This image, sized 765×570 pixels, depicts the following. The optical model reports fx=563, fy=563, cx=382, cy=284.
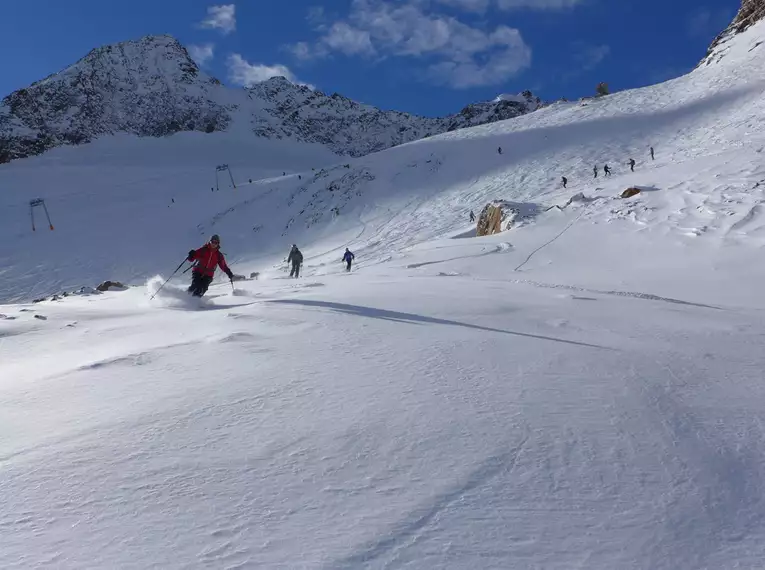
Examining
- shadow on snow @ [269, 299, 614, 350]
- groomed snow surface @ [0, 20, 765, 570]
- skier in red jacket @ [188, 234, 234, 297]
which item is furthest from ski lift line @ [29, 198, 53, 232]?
shadow on snow @ [269, 299, 614, 350]

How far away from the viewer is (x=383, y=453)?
2.63 m

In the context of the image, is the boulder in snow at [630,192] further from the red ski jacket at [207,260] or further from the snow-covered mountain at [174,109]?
the snow-covered mountain at [174,109]

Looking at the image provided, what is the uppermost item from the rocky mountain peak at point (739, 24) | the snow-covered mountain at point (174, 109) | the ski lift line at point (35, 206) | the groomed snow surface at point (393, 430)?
the snow-covered mountain at point (174, 109)

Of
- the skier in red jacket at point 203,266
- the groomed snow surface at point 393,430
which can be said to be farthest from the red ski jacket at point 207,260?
the groomed snow surface at point 393,430

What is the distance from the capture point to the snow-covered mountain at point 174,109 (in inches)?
3617

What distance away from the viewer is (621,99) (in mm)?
49406

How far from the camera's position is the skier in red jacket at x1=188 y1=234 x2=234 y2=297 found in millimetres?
9227

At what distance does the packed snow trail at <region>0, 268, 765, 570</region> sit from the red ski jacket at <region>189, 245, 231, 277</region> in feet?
14.3

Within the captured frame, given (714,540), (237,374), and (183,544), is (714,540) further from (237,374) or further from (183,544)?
(237,374)

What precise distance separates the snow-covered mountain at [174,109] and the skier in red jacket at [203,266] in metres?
84.0

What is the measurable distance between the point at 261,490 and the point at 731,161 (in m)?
23.0

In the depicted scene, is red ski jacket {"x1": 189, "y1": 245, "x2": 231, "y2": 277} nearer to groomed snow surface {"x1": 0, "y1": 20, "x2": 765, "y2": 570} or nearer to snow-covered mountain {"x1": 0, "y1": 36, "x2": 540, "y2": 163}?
groomed snow surface {"x1": 0, "y1": 20, "x2": 765, "y2": 570}

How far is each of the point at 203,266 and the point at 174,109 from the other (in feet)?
355

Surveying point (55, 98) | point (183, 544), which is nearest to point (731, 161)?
point (183, 544)
